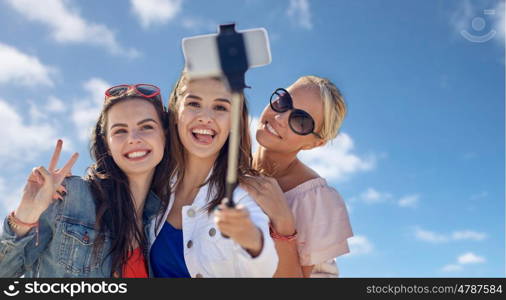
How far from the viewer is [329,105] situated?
8.30 metres

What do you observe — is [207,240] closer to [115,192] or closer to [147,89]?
[115,192]

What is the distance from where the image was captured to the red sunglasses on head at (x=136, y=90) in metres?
7.11

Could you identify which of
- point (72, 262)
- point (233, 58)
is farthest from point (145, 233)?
point (233, 58)

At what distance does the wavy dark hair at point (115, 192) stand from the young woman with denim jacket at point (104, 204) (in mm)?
11

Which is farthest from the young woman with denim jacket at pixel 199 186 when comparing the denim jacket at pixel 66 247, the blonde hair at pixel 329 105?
the blonde hair at pixel 329 105

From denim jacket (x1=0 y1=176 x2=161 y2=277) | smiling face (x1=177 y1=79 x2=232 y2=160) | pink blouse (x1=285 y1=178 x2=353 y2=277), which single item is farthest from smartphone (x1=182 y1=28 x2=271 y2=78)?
pink blouse (x1=285 y1=178 x2=353 y2=277)

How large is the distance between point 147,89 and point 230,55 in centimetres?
378

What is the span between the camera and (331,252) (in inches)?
294

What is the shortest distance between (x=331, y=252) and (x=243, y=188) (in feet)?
6.17

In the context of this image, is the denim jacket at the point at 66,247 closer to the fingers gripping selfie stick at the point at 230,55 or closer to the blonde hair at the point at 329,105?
the fingers gripping selfie stick at the point at 230,55

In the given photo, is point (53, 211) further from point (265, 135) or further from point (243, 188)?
point (265, 135)

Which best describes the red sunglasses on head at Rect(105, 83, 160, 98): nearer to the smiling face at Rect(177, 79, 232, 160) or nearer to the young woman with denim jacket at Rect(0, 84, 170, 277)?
the young woman with denim jacket at Rect(0, 84, 170, 277)

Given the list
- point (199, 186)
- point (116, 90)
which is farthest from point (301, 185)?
point (116, 90)

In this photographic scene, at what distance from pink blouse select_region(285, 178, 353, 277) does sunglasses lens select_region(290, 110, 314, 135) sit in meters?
0.85
